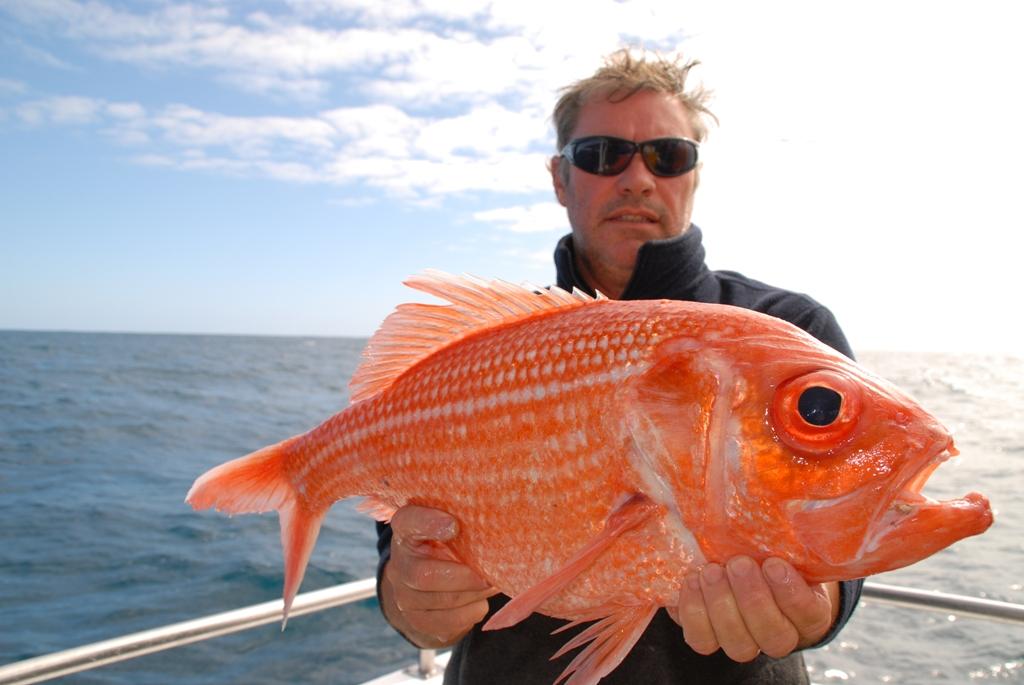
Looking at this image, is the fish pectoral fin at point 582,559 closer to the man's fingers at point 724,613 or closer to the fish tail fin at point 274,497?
the man's fingers at point 724,613

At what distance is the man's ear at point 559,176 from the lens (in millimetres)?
3994

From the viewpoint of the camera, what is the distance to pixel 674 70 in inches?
148

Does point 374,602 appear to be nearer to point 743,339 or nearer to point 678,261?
point 678,261

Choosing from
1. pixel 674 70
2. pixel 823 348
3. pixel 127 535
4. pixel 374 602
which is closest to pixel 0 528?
pixel 127 535

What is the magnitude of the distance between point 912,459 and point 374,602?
9.36 m

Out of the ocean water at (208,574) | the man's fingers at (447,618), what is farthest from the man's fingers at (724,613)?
the ocean water at (208,574)

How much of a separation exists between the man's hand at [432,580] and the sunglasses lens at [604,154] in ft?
6.98

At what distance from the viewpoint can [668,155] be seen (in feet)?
11.8

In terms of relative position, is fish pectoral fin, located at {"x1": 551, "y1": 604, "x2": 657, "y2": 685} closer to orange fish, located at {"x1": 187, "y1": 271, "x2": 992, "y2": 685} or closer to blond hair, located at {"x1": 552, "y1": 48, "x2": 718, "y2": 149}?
orange fish, located at {"x1": 187, "y1": 271, "x2": 992, "y2": 685}

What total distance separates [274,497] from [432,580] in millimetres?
752

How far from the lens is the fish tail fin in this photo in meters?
2.64

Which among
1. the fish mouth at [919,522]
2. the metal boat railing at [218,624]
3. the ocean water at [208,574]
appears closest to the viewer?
the fish mouth at [919,522]

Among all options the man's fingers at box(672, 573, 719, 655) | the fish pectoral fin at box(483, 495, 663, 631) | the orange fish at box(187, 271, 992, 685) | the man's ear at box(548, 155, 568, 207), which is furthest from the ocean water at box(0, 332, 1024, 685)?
the fish pectoral fin at box(483, 495, 663, 631)

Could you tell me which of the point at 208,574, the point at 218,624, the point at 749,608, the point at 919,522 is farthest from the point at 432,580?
the point at 208,574
